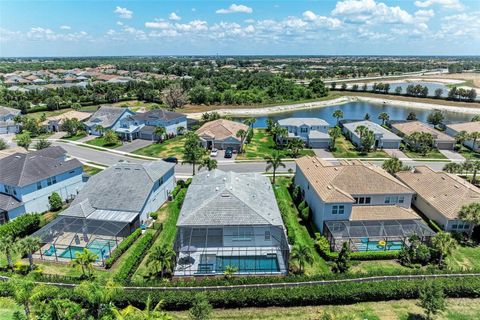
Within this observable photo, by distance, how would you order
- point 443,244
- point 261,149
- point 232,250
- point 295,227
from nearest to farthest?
1. point 443,244
2. point 232,250
3. point 295,227
4. point 261,149

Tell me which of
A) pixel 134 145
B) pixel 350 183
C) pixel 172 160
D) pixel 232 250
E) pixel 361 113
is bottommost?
pixel 232 250

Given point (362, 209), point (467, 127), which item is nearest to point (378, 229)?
point (362, 209)

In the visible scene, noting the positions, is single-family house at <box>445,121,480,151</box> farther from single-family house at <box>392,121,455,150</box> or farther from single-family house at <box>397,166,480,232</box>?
single-family house at <box>397,166,480,232</box>

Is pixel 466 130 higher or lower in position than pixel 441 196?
higher

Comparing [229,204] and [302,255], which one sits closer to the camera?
[302,255]

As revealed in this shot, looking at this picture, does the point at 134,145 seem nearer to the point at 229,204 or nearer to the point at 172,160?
the point at 172,160

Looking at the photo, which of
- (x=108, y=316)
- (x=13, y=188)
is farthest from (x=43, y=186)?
(x=108, y=316)

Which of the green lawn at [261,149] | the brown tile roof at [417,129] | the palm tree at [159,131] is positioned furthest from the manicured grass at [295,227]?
the brown tile roof at [417,129]

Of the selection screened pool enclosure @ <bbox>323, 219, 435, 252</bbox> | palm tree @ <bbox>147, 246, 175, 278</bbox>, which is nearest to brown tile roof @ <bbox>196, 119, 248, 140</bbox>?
screened pool enclosure @ <bbox>323, 219, 435, 252</bbox>

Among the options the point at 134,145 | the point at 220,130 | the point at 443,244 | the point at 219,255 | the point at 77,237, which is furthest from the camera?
the point at 134,145
